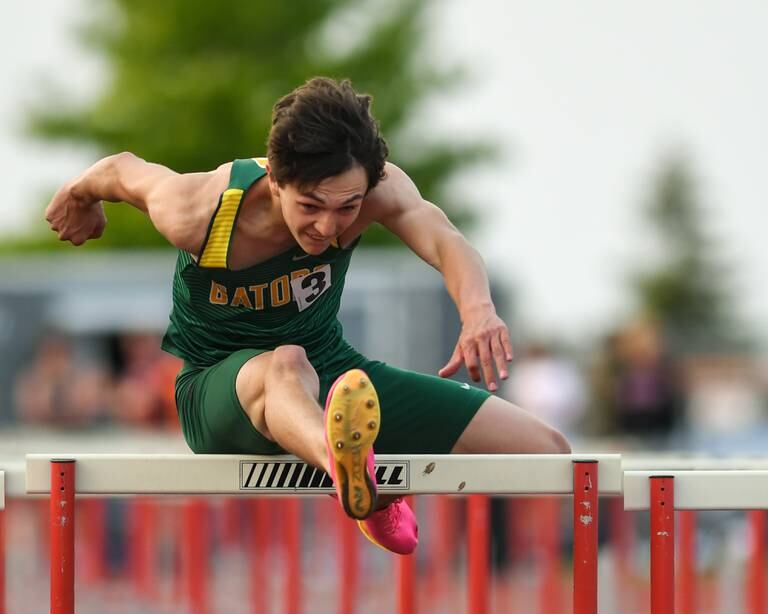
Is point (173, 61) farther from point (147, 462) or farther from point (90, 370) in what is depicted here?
point (147, 462)

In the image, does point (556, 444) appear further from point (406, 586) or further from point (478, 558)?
point (406, 586)

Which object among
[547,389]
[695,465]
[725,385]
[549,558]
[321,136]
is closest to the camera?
[321,136]

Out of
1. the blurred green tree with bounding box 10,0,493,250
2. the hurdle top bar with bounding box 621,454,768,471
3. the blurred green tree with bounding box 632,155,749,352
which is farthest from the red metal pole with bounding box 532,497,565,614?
the blurred green tree with bounding box 632,155,749,352

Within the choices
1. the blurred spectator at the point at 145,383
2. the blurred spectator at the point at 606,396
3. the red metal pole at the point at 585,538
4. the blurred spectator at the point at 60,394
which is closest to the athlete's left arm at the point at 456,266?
the red metal pole at the point at 585,538

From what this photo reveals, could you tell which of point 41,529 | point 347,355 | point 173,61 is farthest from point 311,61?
point 347,355

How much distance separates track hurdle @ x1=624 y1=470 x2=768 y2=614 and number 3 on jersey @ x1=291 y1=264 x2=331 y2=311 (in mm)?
974

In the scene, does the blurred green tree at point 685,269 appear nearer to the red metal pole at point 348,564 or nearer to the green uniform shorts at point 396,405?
the red metal pole at point 348,564

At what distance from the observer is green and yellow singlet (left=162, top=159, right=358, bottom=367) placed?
12.2ft

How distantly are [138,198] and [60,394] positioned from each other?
8.05 metres

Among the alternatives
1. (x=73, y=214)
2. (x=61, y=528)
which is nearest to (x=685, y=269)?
(x=73, y=214)

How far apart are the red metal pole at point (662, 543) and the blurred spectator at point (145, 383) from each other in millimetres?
6669

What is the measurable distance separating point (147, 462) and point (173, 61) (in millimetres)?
19656

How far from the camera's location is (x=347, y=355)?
415 centimetres

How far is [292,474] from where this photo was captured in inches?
142
